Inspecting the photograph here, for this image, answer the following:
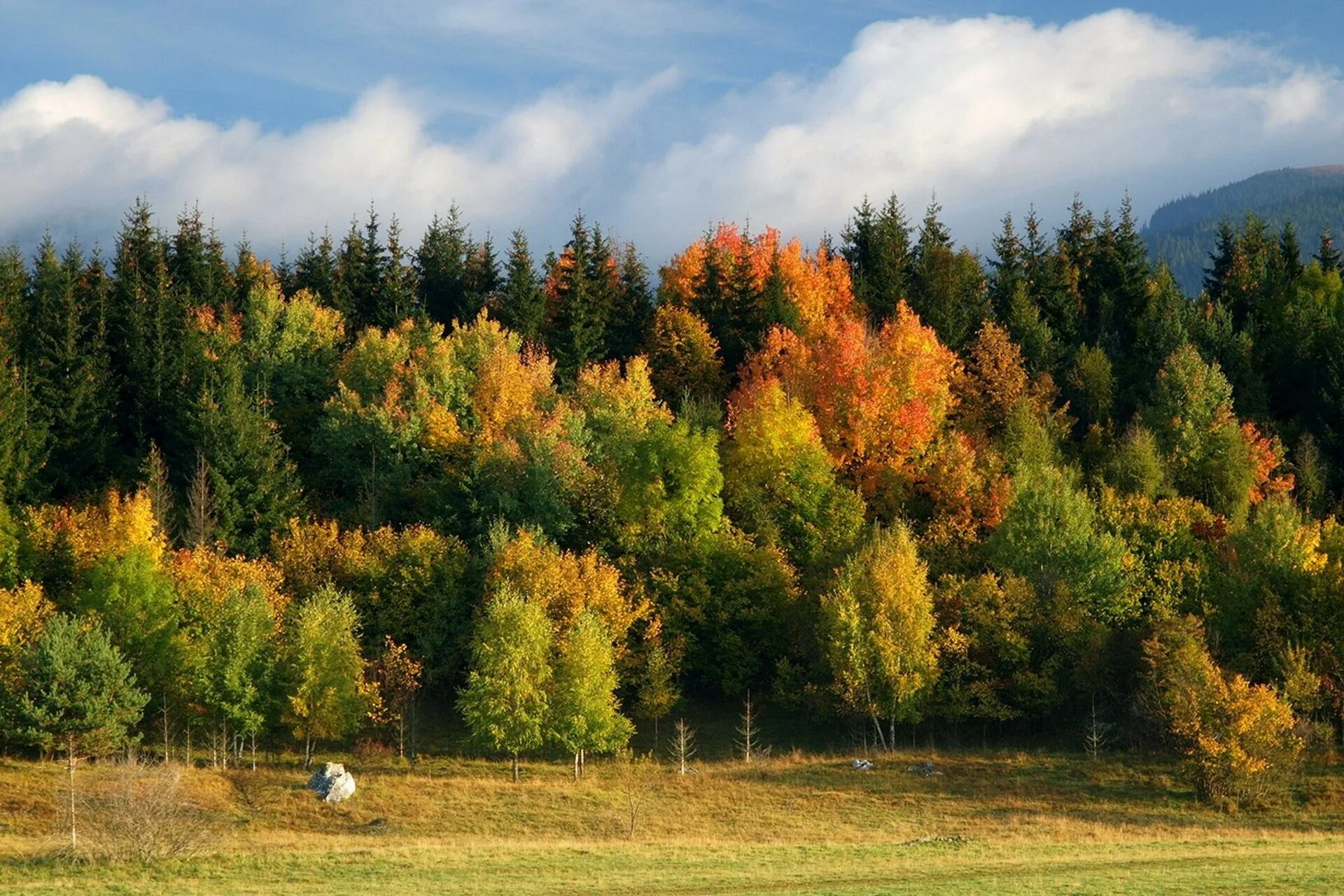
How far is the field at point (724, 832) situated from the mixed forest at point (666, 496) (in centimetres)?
258

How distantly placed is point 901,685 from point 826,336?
3094 centimetres

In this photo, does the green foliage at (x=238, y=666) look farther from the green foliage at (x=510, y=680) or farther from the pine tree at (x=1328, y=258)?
the pine tree at (x=1328, y=258)

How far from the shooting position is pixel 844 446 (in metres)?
82.9

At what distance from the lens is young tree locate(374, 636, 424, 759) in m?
64.3

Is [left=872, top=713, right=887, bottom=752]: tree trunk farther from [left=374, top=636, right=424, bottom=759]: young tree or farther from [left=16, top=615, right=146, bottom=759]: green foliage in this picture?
[left=16, top=615, right=146, bottom=759]: green foliage

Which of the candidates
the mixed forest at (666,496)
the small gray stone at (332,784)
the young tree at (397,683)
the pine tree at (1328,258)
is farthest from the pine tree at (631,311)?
the pine tree at (1328,258)

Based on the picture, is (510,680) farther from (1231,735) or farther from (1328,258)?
(1328,258)

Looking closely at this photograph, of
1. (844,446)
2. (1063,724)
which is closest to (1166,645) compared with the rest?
(1063,724)

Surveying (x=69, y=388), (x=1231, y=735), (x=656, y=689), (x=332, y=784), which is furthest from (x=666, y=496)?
(x=69, y=388)

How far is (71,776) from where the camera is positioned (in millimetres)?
52344

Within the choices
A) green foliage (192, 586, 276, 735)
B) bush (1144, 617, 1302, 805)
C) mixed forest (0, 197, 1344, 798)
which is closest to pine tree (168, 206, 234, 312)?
mixed forest (0, 197, 1344, 798)

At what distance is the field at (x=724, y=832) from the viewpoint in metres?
37.0

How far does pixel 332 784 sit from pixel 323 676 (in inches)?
249

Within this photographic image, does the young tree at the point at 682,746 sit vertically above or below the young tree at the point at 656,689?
below
